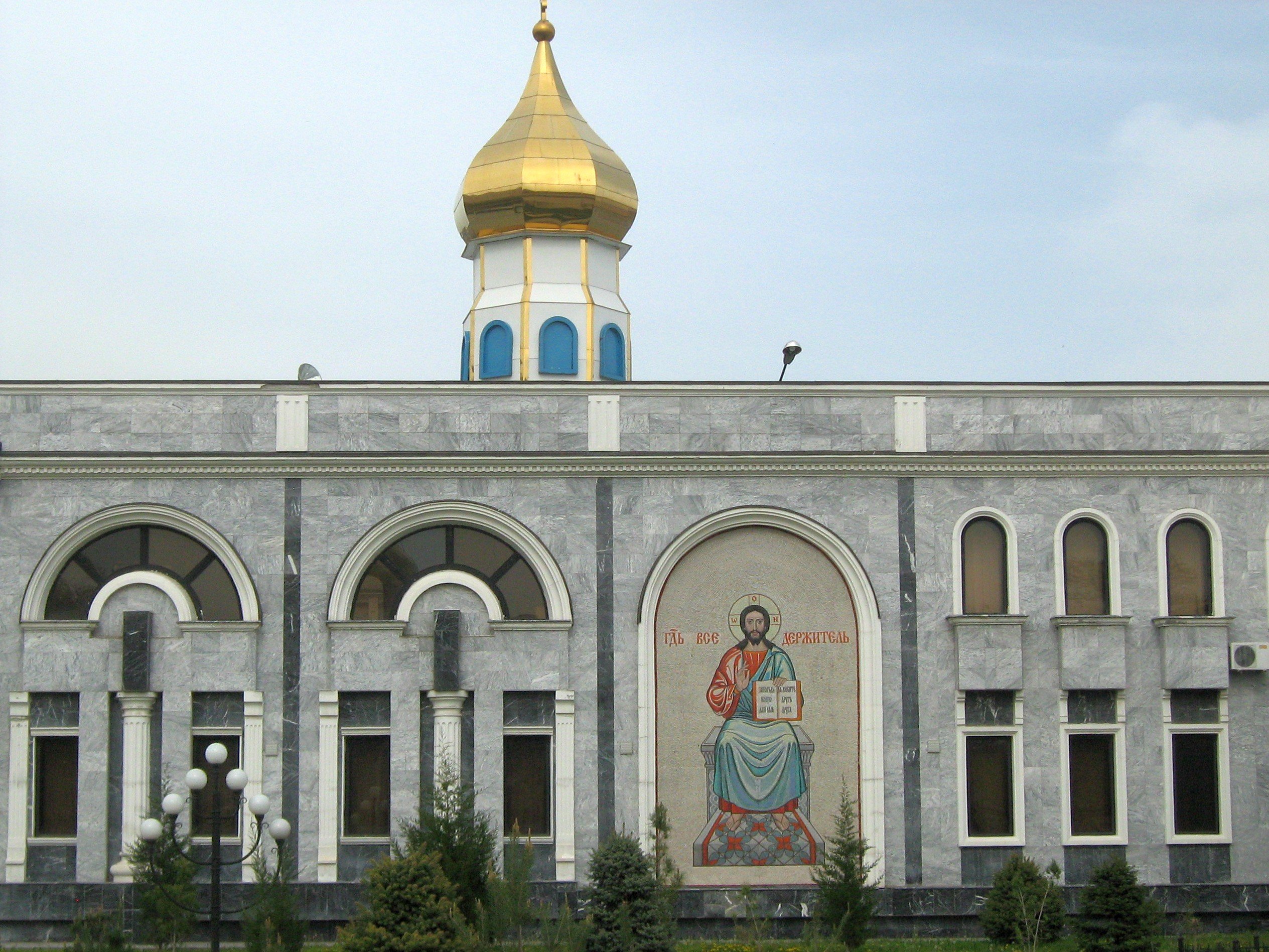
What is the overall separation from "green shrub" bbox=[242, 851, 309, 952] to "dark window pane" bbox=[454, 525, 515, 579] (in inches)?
Result: 200

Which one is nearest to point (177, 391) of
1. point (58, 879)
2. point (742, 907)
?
point (58, 879)

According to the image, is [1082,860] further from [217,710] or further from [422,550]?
[217,710]

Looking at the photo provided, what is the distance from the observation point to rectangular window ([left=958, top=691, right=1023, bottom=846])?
24.2 meters

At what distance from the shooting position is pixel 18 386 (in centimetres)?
2422

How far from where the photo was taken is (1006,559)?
80.9 ft

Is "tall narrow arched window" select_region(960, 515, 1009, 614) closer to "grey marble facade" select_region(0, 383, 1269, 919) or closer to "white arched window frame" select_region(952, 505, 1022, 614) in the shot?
"white arched window frame" select_region(952, 505, 1022, 614)

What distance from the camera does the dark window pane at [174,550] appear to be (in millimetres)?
24188

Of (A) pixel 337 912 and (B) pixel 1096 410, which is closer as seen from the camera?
(A) pixel 337 912

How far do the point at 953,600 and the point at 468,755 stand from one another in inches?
296

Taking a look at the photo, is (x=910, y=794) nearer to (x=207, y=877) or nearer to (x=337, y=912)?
(x=337, y=912)

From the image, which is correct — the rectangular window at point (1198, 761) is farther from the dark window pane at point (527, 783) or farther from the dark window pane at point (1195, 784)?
the dark window pane at point (527, 783)

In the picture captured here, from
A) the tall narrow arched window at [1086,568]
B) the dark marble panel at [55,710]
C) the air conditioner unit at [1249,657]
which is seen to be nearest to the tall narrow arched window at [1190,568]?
the air conditioner unit at [1249,657]

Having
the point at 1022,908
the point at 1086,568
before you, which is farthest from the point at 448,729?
the point at 1086,568

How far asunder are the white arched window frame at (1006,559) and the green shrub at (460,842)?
7716 millimetres
